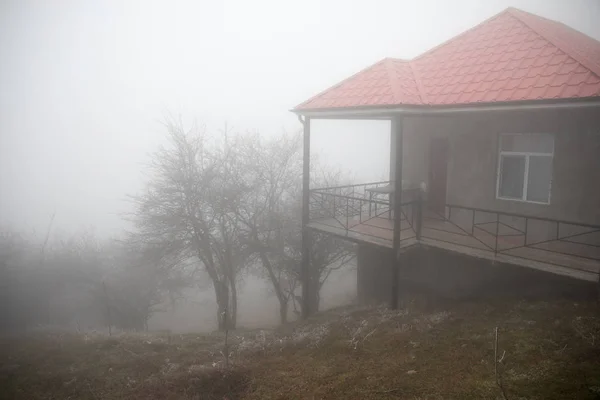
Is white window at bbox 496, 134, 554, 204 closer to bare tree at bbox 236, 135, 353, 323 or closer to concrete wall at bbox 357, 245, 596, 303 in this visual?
concrete wall at bbox 357, 245, 596, 303

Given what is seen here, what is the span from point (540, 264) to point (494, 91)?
4042 mm

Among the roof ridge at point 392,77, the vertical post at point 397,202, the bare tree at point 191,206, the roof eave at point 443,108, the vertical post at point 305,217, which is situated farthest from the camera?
the bare tree at point 191,206

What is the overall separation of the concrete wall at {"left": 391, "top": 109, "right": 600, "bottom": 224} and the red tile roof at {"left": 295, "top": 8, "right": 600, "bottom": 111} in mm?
1082

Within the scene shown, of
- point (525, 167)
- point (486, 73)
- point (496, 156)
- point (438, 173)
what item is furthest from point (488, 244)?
point (486, 73)

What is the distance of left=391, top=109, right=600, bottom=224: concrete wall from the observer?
30.1 ft

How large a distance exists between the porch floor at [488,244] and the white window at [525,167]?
42.1 inches

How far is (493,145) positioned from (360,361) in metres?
7.12

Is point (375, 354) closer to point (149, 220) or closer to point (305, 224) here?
point (305, 224)

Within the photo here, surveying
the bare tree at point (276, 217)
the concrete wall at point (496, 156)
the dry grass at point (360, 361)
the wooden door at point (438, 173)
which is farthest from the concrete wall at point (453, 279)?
the bare tree at point (276, 217)

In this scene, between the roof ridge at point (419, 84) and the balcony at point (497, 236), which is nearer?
the balcony at point (497, 236)

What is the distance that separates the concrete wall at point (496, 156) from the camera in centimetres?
917

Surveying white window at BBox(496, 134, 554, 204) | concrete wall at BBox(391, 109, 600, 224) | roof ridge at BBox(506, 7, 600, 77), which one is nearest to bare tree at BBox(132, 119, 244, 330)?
A: concrete wall at BBox(391, 109, 600, 224)

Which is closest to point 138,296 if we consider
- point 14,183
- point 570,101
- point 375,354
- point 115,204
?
point 375,354

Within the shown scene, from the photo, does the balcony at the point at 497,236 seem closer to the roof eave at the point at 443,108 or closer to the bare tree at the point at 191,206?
the roof eave at the point at 443,108
